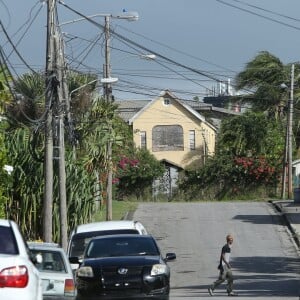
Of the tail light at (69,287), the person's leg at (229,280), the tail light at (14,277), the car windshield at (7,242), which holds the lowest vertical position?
the person's leg at (229,280)

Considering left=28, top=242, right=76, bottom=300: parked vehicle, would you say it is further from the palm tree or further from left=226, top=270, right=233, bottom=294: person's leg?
the palm tree

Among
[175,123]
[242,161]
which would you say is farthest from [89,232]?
[175,123]

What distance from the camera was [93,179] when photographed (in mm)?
36656

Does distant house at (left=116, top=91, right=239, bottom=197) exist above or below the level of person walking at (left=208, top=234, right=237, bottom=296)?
above

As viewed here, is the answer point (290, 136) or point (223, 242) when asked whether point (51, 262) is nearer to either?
point (223, 242)

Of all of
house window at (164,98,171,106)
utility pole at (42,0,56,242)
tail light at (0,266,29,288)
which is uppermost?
house window at (164,98,171,106)

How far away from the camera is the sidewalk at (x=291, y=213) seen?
41.6 m

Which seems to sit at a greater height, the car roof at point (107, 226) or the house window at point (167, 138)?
the house window at point (167, 138)

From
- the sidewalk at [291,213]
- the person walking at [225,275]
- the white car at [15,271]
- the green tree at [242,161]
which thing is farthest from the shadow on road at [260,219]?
the white car at [15,271]

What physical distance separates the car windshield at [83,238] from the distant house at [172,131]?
48.8m

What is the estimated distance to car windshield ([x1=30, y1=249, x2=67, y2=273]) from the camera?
18.9m

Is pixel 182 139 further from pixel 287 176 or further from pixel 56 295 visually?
pixel 56 295

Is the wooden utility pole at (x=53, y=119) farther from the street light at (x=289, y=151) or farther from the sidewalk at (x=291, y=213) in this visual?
the street light at (x=289, y=151)


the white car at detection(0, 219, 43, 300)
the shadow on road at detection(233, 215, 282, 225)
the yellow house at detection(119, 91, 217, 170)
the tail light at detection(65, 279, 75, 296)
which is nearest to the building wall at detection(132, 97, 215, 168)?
the yellow house at detection(119, 91, 217, 170)
